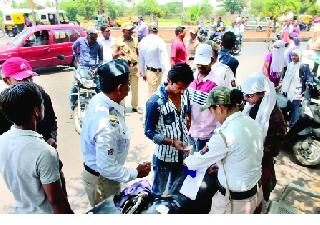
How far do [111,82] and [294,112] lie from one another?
12.6ft

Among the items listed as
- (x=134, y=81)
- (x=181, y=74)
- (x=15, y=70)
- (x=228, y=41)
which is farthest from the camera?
(x=134, y=81)

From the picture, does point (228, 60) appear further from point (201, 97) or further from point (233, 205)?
point (233, 205)

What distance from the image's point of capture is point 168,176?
326 cm

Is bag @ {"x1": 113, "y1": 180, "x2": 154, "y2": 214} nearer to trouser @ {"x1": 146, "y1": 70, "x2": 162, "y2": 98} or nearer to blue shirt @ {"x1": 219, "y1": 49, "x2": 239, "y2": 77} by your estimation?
blue shirt @ {"x1": 219, "y1": 49, "x2": 239, "y2": 77}

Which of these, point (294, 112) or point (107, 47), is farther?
point (107, 47)

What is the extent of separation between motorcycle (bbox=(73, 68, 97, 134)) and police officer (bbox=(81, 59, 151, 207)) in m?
3.86

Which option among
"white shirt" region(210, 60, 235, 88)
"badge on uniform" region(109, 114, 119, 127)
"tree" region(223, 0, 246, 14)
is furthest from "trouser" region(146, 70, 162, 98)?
"tree" region(223, 0, 246, 14)

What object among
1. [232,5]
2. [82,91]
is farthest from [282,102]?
[232,5]

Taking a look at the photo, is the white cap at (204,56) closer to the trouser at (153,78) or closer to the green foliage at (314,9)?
the trouser at (153,78)

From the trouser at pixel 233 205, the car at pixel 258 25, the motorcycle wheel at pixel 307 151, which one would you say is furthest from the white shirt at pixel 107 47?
the car at pixel 258 25

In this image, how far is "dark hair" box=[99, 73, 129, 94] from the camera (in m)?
2.32

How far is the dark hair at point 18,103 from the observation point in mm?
1869

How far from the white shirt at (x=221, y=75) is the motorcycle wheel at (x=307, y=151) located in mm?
1735

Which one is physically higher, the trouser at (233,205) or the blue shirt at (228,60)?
the blue shirt at (228,60)
